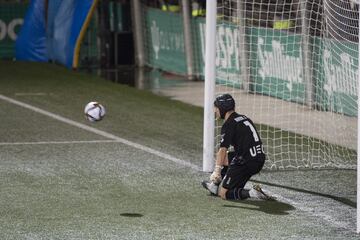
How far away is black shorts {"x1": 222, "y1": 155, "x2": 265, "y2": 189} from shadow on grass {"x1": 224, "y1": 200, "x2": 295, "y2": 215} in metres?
0.20

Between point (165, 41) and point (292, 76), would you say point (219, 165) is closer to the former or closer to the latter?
point (292, 76)

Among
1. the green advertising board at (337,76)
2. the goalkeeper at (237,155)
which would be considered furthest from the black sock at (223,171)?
the green advertising board at (337,76)

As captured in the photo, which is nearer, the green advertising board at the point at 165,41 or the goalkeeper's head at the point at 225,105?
the goalkeeper's head at the point at 225,105

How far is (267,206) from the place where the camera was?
10312 millimetres

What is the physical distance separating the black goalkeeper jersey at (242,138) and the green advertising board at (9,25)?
16137 mm

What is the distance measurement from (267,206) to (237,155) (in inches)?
24.9

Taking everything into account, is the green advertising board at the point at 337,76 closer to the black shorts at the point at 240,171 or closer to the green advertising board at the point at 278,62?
the green advertising board at the point at 278,62

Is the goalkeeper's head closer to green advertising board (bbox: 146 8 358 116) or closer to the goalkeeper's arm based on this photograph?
the goalkeeper's arm

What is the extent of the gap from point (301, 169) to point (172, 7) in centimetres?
1243

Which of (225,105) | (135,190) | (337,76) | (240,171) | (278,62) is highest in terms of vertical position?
(225,105)

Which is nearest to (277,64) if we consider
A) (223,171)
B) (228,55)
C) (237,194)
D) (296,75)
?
(296,75)

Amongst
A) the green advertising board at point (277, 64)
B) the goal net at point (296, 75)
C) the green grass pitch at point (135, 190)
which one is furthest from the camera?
the green advertising board at point (277, 64)

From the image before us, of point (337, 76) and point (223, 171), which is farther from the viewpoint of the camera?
point (337, 76)

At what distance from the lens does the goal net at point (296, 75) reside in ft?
46.5
